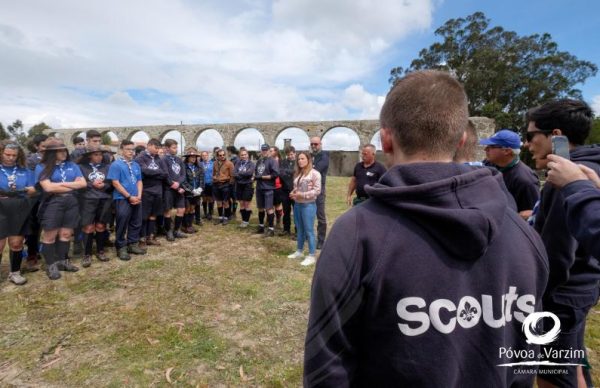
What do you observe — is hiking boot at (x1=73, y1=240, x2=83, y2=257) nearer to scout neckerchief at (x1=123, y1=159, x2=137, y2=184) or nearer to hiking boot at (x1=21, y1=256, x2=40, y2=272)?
hiking boot at (x1=21, y1=256, x2=40, y2=272)

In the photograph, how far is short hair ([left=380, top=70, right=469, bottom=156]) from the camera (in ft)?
→ 3.22

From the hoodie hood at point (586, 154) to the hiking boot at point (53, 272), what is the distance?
19.5ft

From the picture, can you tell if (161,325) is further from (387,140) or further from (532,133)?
(532,133)

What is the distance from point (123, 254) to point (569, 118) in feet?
19.6

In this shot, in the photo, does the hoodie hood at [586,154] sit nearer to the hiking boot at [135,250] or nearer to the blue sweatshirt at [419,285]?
the blue sweatshirt at [419,285]

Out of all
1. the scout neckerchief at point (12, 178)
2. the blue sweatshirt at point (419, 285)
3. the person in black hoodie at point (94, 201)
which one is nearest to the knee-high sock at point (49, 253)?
the person in black hoodie at point (94, 201)

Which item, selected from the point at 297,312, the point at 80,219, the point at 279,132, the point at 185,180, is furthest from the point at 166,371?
the point at 279,132

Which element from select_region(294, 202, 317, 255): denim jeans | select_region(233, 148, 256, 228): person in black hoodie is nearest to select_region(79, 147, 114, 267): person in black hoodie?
select_region(233, 148, 256, 228): person in black hoodie

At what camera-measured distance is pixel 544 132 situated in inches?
75.5

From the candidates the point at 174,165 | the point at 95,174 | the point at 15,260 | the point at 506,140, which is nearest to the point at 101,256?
the point at 15,260

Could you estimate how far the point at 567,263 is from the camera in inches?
67.3

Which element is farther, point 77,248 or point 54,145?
point 77,248

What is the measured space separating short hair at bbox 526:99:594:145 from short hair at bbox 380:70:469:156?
131 cm

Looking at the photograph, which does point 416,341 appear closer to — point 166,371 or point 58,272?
point 166,371
